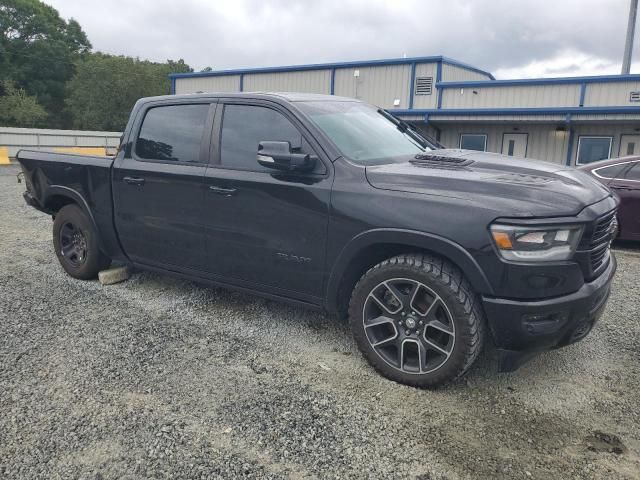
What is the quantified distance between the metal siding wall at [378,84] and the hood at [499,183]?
68.3 feet

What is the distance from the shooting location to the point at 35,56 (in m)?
54.9

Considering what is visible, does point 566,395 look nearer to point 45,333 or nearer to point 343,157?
point 343,157

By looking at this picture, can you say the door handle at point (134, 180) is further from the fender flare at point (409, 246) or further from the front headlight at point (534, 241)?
the front headlight at point (534, 241)

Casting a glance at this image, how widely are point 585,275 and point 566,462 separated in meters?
1.04

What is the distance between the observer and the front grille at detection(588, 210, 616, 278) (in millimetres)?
2994

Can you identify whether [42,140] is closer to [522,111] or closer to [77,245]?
[522,111]

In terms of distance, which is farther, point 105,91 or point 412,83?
point 105,91

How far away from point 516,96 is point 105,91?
148ft

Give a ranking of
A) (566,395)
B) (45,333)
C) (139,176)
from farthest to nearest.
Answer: (139,176) → (45,333) → (566,395)

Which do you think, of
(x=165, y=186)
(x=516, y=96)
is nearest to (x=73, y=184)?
(x=165, y=186)

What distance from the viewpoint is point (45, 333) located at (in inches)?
159

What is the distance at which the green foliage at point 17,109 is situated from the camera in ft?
157

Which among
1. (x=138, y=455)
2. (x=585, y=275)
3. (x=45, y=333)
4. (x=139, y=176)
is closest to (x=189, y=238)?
(x=139, y=176)

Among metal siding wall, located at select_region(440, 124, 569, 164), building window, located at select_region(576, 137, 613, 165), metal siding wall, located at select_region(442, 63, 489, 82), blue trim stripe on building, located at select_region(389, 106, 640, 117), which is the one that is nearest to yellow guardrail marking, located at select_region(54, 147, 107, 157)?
blue trim stripe on building, located at select_region(389, 106, 640, 117)
